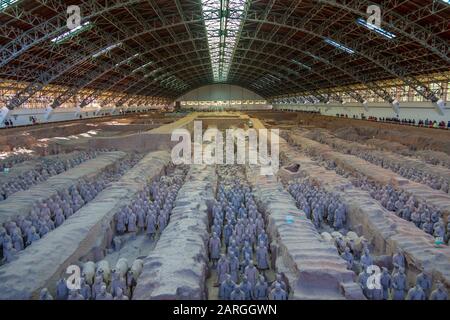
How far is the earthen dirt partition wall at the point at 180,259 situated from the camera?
521 centimetres

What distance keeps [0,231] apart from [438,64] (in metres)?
23.3

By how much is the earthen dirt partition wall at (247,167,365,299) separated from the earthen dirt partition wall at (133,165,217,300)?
1.42m

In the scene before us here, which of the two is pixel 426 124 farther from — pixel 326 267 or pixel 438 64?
pixel 326 267

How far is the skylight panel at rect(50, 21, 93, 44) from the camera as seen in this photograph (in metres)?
19.9

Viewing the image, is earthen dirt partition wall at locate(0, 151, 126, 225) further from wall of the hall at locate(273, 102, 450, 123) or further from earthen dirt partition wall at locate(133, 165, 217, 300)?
wall of the hall at locate(273, 102, 450, 123)

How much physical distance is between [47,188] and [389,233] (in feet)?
30.5

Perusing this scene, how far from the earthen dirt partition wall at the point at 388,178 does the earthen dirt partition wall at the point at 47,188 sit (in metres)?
9.67

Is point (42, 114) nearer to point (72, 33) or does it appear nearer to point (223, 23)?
point (72, 33)

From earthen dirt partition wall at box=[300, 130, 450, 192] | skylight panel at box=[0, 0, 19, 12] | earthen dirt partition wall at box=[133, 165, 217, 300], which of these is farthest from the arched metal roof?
earthen dirt partition wall at box=[133, 165, 217, 300]

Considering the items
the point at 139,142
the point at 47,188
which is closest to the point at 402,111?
the point at 139,142

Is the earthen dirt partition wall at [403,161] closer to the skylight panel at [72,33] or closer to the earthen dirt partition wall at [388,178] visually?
the earthen dirt partition wall at [388,178]
